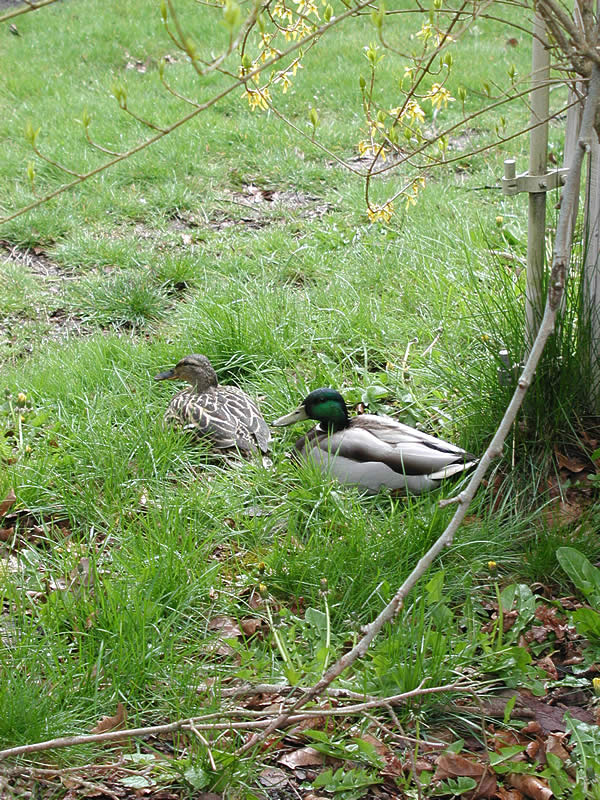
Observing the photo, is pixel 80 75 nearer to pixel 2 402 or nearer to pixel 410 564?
pixel 2 402

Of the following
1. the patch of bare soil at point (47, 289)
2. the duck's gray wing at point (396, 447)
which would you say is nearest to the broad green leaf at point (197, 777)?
the duck's gray wing at point (396, 447)

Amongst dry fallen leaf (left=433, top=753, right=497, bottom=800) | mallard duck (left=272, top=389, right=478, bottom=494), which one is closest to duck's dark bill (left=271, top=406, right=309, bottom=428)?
mallard duck (left=272, top=389, right=478, bottom=494)

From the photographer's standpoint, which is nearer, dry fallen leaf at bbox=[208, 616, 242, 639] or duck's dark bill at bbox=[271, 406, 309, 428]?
dry fallen leaf at bbox=[208, 616, 242, 639]

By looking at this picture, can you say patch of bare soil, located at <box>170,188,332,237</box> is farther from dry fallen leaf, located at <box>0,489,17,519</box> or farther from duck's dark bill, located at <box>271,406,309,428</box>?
dry fallen leaf, located at <box>0,489,17,519</box>

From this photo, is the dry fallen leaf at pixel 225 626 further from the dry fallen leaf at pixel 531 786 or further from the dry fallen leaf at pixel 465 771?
the dry fallen leaf at pixel 531 786

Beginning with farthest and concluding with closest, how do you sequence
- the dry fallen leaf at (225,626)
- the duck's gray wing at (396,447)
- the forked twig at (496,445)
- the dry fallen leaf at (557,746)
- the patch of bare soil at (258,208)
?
the patch of bare soil at (258,208) → the duck's gray wing at (396,447) → the dry fallen leaf at (225,626) → the dry fallen leaf at (557,746) → the forked twig at (496,445)

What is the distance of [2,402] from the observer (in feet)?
15.4

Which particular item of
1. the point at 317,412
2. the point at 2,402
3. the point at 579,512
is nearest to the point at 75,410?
the point at 2,402

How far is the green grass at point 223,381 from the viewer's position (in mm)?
2754

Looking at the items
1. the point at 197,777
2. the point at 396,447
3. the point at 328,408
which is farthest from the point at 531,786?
the point at 328,408

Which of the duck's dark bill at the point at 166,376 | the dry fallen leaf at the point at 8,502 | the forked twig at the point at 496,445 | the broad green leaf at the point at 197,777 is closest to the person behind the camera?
the forked twig at the point at 496,445

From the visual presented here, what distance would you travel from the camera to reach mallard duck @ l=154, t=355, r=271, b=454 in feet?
13.6

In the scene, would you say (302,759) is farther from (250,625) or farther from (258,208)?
(258,208)

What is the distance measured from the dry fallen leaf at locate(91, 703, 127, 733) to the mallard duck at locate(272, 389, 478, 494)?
1.43 metres
